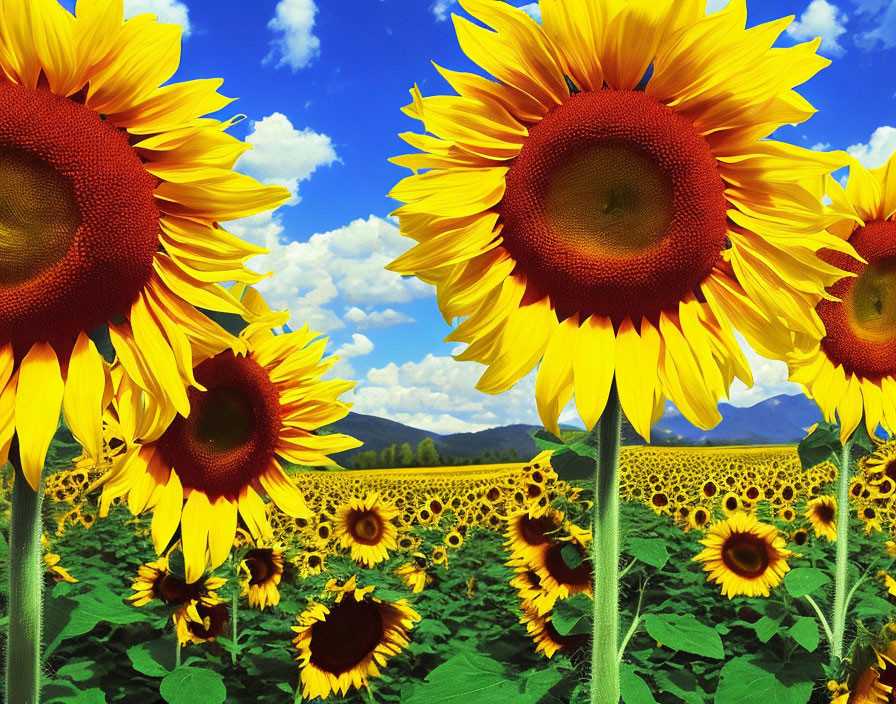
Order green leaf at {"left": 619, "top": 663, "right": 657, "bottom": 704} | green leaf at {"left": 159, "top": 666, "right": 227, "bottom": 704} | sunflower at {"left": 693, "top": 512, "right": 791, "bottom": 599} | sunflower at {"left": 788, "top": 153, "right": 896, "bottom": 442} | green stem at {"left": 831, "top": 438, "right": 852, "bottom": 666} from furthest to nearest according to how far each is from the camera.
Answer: sunflower at {"left": 693, "top": 512, "right": 791, "bottom": 599} → green stem at {"left": 831, "top": 438, "right": 852, "bottom": 666} → sunflower at {"left": 788, "top": 153, "right": 896, "bottom": 442} → green leaf at {"left": 159, "top": 666, "right": 227, "bottom": 704} → green leaf at {"left": 619, "top": 663, "right": 657, "bottom": 704}

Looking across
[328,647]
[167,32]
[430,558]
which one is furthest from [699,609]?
[167,32]

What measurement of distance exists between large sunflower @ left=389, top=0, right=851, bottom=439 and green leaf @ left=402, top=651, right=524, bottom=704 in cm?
120

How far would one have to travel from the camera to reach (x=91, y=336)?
6.75 ft

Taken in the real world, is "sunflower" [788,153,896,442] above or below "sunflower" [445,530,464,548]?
above

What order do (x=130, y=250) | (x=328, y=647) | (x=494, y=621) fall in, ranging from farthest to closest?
(x=494, y=621) → (x=328, y=647) → (x=130, y=250)

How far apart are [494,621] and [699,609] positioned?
1.92 metres

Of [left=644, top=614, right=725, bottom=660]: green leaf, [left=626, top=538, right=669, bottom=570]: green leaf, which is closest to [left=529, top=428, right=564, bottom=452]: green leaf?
[left=644, top=614, right=725, bottom=660]: green leaf

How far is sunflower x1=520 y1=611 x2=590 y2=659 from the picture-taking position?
15.5 feet

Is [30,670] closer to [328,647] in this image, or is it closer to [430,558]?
[328,647]

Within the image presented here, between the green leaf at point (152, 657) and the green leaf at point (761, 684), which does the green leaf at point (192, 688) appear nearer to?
the green leaf at point (152, 657)

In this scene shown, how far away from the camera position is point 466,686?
2.65 m

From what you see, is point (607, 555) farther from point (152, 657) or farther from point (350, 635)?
point (152, 657)

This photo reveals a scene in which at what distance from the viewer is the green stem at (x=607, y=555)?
2023 millimetres

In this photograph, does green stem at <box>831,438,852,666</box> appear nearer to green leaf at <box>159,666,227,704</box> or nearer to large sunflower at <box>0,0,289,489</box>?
green leaf at <box>159,666,227,704</box>
